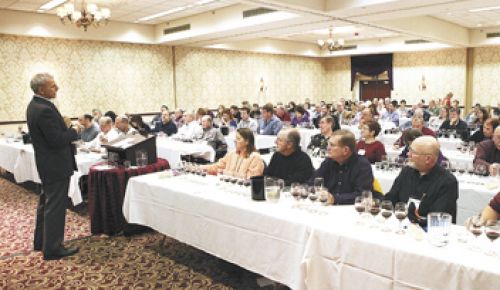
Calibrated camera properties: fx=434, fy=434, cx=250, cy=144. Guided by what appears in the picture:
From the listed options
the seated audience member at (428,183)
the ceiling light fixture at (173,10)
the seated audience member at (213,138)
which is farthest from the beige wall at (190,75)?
the seated audience member at (428,183)

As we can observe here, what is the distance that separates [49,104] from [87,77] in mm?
8843

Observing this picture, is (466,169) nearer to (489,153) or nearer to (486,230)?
(489,153)

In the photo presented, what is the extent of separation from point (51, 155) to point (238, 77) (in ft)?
41.6

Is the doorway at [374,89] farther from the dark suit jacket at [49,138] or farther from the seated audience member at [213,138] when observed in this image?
the dark suit jacket at [49,138]

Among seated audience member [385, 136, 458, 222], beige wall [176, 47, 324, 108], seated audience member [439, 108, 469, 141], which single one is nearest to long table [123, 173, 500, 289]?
seated audience member [385, 136, 458, 222]

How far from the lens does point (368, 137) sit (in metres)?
5.16

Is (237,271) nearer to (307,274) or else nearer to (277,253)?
(277,253)

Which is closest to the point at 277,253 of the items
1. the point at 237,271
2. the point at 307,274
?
the point at 307,274

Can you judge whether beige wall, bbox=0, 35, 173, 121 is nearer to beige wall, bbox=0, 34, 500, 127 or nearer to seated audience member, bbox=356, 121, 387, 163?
beige wall, bbox=0, 34, 500, 127

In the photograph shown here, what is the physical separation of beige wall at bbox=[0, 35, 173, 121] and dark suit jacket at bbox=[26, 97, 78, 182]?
7983 millimetres

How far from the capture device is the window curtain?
19.2m

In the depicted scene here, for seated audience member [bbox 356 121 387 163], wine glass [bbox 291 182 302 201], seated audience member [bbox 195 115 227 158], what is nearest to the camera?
wine glass [bbox 291 182 302 201]

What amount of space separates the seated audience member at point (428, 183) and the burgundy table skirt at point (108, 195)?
300cm

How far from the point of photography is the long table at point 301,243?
2094mm
